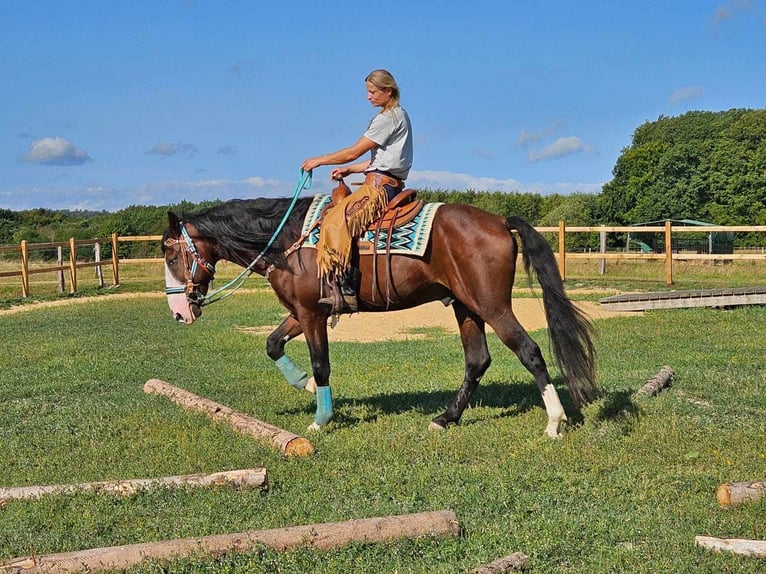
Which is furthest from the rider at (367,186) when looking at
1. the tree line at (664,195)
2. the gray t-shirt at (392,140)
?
the tree line at (664,195)

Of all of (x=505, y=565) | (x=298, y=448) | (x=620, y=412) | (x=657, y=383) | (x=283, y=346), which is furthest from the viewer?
(x=657, y=383)

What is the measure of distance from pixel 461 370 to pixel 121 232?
104 ft

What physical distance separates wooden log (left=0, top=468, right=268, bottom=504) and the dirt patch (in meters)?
8.74

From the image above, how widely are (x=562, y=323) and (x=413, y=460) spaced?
5.74 ft

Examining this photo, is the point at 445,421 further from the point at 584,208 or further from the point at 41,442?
the point at 584,208

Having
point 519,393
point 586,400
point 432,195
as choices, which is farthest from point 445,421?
point 432,195

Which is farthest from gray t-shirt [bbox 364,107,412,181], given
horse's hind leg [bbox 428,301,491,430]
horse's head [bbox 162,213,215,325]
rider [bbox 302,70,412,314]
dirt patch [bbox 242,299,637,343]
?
dirt patch [bbox 242,299,637,343]

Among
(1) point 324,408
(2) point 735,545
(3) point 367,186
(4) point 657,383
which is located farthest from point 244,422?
(4) point 657,383

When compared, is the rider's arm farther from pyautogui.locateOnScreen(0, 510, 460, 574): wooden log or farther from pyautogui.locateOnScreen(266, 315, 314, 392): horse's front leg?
pyautogui.locateOnScreen(0, 510, 460, 574): wooden log

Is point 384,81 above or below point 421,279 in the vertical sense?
above

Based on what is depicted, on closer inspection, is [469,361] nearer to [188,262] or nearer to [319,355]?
[319,355]

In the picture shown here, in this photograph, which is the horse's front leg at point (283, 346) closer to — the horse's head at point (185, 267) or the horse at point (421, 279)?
the horse at point (421, 279)

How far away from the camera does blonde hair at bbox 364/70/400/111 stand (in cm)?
673

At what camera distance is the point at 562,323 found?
6.66m
